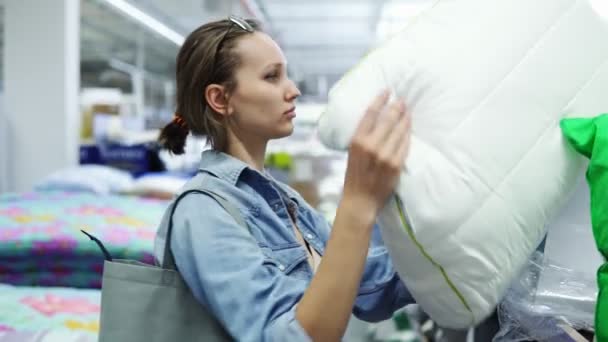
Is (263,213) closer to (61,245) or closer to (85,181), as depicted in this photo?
(61,245)

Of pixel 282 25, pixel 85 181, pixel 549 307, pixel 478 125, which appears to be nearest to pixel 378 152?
pixel 478 125

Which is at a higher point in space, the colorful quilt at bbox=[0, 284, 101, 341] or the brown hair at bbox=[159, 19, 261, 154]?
the brown hair at bbox=[159, 19, 261, 154]

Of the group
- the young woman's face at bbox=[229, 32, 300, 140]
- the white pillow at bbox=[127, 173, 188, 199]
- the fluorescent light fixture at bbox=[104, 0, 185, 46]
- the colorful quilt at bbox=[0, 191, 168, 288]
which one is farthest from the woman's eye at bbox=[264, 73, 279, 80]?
the fluorescent light fixture at bbox=[104, 0, 185, 46]

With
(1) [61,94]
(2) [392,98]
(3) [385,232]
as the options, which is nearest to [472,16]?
(2) [392,98]

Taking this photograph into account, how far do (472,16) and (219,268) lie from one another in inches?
21.2

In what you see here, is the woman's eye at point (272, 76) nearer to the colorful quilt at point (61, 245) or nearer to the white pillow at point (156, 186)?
Result: the colorful quilt at point (61, 245)

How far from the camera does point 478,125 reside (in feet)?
2.68

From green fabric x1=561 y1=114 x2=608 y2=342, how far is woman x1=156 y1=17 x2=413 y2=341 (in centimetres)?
24

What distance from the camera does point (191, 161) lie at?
5.83 metres

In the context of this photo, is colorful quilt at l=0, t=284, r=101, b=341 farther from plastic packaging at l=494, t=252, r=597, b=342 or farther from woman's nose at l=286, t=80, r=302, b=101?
plastic packaging at l=494, t=252, r=597, b=342

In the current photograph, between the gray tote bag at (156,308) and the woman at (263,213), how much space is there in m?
0.04

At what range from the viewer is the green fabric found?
0.74 meters

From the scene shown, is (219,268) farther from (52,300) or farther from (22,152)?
(22,152)

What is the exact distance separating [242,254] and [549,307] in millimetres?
479
